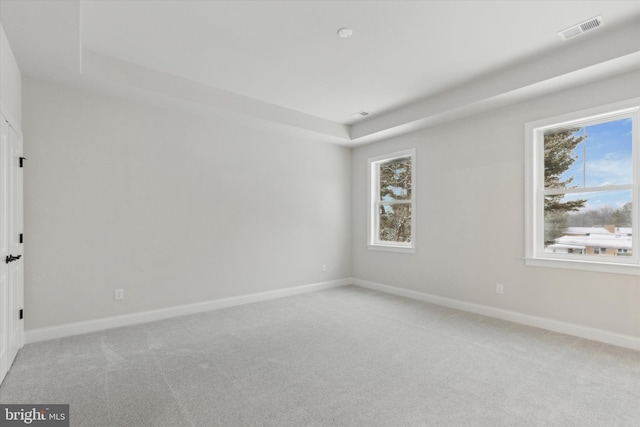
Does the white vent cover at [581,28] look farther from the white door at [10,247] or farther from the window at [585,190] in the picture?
the white door at [10,247]

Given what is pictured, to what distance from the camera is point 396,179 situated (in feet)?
18.3

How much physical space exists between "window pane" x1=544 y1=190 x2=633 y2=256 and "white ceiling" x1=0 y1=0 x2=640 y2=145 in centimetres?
127

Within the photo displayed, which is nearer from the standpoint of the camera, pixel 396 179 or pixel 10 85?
pixel 10 85

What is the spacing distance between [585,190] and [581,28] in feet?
5.36

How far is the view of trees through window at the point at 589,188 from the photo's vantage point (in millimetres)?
3246

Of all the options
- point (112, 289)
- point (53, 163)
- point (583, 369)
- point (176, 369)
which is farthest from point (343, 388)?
point (53, 163)

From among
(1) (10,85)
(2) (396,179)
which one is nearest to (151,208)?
(1) (10,85)

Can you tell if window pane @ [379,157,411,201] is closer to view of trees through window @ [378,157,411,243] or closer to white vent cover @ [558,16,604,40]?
view of trees through window @ [378,157,411,243]

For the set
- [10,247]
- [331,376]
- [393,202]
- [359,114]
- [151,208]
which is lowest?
[331,376]

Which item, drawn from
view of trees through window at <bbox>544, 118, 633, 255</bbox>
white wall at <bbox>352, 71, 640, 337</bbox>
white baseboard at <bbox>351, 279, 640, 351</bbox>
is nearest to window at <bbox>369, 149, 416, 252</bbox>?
white wall at <bbox>352, 71, 640, 337</bbox>

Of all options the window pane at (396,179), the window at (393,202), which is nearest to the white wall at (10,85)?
the window at (393,202)

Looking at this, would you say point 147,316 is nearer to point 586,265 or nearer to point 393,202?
point 393,202

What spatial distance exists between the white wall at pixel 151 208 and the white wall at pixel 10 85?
21 centimetres

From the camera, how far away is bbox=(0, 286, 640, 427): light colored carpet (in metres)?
2.03
